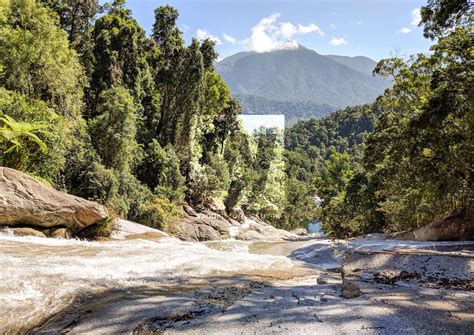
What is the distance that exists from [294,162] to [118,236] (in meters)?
78.8

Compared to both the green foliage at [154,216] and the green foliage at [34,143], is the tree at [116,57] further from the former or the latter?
the green foliage at [34,143]

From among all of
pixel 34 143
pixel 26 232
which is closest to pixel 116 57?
pixel 34 143

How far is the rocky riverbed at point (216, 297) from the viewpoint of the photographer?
3.40 meters

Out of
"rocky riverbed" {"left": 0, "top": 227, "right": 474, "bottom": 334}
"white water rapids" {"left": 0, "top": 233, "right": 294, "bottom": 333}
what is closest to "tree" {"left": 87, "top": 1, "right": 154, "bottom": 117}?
"white water rapids" {"left": 0, "top": 233, "right": 294, "bottom": 333}

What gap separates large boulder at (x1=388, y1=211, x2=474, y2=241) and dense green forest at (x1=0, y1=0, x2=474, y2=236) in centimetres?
134

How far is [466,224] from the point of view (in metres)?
13.4

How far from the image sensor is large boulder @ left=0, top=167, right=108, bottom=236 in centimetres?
950

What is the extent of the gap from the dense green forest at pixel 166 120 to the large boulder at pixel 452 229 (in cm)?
134

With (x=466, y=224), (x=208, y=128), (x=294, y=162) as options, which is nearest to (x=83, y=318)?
(x=466, y=224)

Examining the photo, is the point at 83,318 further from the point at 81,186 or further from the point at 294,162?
the point at 294,162

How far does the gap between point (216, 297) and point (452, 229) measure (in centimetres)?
1264

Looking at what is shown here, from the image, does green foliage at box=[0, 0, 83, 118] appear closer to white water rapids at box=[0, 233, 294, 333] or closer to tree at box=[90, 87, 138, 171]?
tree at box=[90, 87, 138, 171]

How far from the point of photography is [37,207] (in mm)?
10039

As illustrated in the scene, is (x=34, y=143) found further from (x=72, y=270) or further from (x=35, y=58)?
(x=72, y=270)
